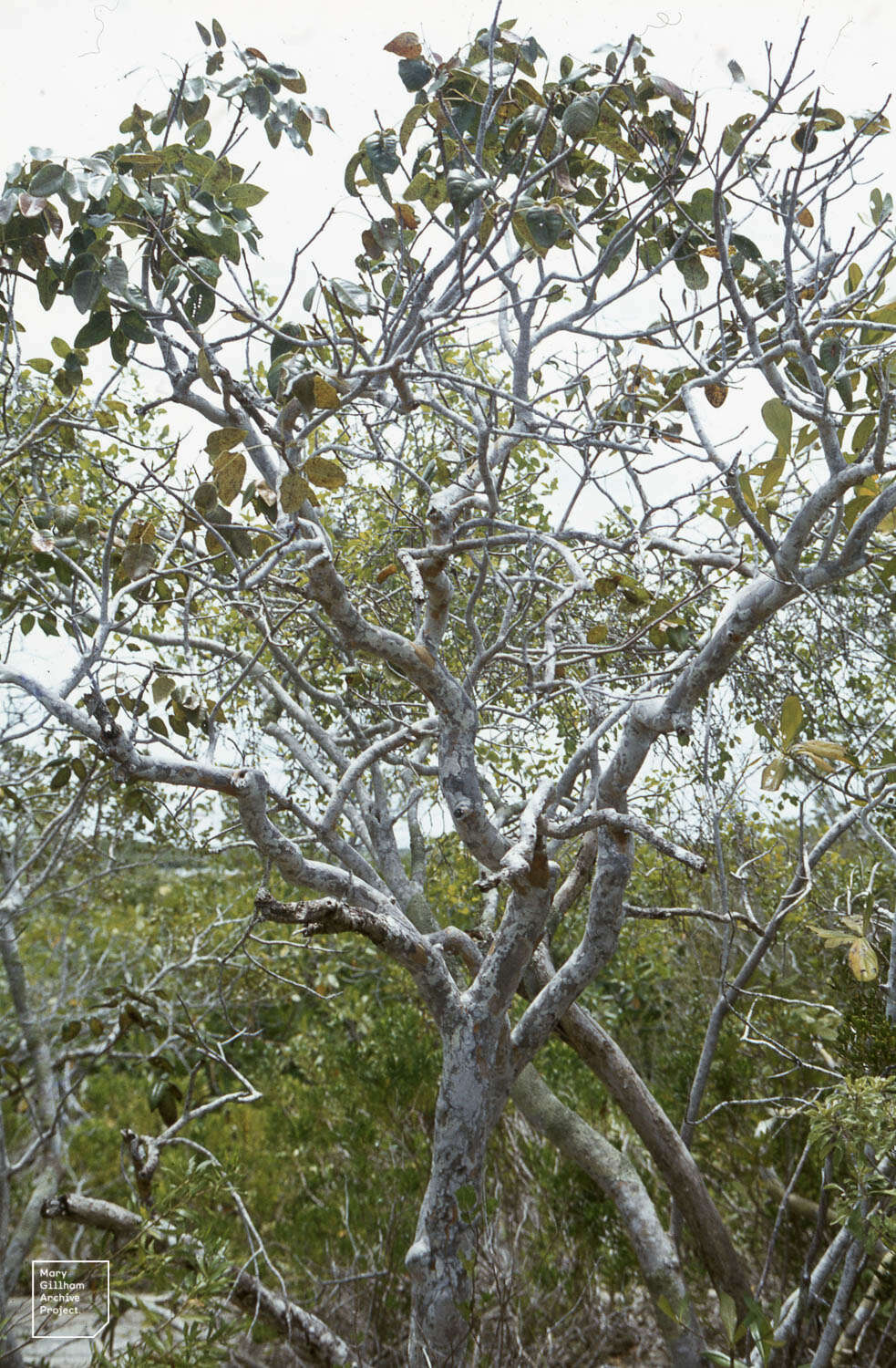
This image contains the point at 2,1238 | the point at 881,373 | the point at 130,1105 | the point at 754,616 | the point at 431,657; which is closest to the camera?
the point at 881,373

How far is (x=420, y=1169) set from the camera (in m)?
4.05

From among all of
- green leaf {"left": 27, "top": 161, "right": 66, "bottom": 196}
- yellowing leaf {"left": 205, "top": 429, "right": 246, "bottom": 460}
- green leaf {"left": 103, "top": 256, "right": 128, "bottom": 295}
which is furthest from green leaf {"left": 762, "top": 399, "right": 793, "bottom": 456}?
green leaf {"left": 27, "top": 161, "right": 66, "bottom": 196}

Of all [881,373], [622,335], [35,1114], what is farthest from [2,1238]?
[881,373]

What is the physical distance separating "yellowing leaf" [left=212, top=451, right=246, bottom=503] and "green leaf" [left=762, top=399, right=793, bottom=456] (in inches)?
45.3

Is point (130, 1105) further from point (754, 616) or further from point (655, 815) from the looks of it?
point (754, 616)

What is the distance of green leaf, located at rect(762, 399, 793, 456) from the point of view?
2180mm

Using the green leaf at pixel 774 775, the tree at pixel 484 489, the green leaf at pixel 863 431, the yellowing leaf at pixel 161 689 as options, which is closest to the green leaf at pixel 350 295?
the tree at pixel 484 489

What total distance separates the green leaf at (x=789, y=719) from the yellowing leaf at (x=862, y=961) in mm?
537

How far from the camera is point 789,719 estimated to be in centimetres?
226

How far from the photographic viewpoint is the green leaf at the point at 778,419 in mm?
2180

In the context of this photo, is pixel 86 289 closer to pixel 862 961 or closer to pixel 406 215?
pixel 406 215

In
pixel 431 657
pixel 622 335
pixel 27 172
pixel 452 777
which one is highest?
pixel 27 172

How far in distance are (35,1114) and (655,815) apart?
2842 millimetres

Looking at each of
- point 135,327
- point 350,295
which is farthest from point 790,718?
point 135,327
